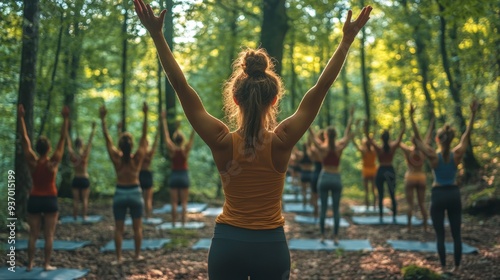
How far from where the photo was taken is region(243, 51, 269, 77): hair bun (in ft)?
8.16

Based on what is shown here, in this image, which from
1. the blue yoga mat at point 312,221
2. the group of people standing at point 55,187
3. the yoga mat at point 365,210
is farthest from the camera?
the yoga mat at point 365,210

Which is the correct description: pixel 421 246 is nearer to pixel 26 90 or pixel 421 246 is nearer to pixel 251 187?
pixel 251 187

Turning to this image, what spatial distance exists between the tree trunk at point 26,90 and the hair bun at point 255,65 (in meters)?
5.83

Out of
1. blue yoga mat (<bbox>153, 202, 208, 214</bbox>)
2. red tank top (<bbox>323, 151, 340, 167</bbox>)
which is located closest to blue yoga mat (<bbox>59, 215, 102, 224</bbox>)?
blue yoga mat (<bbox>153, 202, 208, 214</bbox>)

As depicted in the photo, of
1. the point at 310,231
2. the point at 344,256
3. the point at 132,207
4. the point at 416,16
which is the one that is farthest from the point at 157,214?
the point at 416,16

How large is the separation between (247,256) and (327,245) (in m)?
7.26

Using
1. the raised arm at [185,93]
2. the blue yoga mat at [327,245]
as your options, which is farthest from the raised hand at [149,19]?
the blue yoga mat at [327,245]

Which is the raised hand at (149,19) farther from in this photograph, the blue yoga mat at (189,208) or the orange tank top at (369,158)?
the orange tank top at (369,158)

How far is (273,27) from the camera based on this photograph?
8.74 m

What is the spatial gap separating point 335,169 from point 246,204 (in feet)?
23.1

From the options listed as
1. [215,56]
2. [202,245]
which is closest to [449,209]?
[202,245]

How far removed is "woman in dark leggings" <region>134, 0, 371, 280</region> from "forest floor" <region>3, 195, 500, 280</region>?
195 inches

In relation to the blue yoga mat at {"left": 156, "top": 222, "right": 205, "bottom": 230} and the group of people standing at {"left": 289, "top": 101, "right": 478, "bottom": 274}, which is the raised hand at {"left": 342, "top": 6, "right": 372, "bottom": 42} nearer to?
the group of people standing at {"left": 289, "top": 101, "right": 478, "bottom": 274}

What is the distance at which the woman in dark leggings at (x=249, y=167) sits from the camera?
7.63 ft
